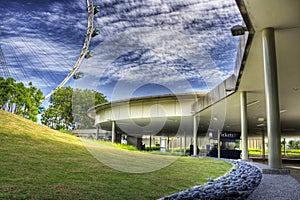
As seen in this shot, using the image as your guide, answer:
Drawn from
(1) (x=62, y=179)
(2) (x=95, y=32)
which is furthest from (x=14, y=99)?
(1) (x=62, y=179)

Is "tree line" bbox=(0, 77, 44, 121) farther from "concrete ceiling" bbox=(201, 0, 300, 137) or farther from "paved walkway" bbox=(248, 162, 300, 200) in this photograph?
"paved walkway" bbox=(248, 162, 300, 200)

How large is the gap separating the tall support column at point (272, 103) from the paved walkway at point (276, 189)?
666mm

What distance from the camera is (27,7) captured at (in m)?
20.3

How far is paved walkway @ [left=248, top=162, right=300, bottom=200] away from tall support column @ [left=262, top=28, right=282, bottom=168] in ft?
2.19

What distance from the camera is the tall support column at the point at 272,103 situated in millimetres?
6852

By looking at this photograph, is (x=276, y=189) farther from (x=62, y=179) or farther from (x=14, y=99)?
(x=14, y=99)

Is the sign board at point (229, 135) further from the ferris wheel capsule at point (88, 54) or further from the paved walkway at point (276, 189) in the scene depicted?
the paved walkway at point (276, 189)

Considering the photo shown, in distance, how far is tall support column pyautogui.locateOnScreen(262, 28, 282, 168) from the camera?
22.5 ft

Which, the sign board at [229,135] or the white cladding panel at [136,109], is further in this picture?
the sign board at [229,135]

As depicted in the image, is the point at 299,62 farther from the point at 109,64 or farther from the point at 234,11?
the point at 109,64

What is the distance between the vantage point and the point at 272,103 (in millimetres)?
7102

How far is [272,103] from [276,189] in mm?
2621

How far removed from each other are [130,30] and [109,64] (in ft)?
22.1

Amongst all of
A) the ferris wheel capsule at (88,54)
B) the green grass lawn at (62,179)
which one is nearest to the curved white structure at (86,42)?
the ferris wheel capsule at (88,54)
